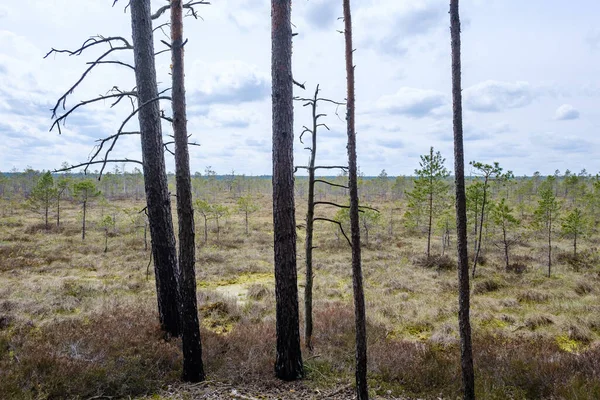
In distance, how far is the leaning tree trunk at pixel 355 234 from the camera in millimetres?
5523

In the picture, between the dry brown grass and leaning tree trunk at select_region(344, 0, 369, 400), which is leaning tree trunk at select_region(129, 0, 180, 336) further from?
leaning tree trunk at select_region(344, 0, 369, 400)

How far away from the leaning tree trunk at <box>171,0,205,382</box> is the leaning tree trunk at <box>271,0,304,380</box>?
Result: 1.43m

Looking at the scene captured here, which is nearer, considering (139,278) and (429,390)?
(429,390)

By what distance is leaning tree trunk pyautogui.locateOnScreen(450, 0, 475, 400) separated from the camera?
5.56 metres

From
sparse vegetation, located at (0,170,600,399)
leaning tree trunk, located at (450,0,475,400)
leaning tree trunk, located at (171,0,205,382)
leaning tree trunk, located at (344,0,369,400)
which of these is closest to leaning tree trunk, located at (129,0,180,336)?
leaning tree trunk, located at (171,0,205,382)

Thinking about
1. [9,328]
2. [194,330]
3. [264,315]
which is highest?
[194,330]

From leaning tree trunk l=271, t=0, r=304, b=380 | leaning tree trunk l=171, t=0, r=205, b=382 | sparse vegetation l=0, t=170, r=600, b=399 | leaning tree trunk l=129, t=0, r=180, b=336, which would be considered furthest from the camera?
leaning tree trunk l=129, t=0, r=180, b=336

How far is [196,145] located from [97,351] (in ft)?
13.9

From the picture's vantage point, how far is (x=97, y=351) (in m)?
6.07

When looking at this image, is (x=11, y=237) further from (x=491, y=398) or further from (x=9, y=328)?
(x=491, y=398)

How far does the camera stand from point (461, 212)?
558cm

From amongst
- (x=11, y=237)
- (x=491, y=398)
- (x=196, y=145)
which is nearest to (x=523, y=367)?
(x=491, y=398)

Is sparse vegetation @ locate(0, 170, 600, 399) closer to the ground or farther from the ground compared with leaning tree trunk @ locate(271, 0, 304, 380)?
closer to the ground

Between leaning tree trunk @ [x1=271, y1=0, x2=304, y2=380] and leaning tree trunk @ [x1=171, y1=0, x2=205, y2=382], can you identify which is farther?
leaning tree trunk @ [x1=271, y1=0, x2=304, y2=380]
